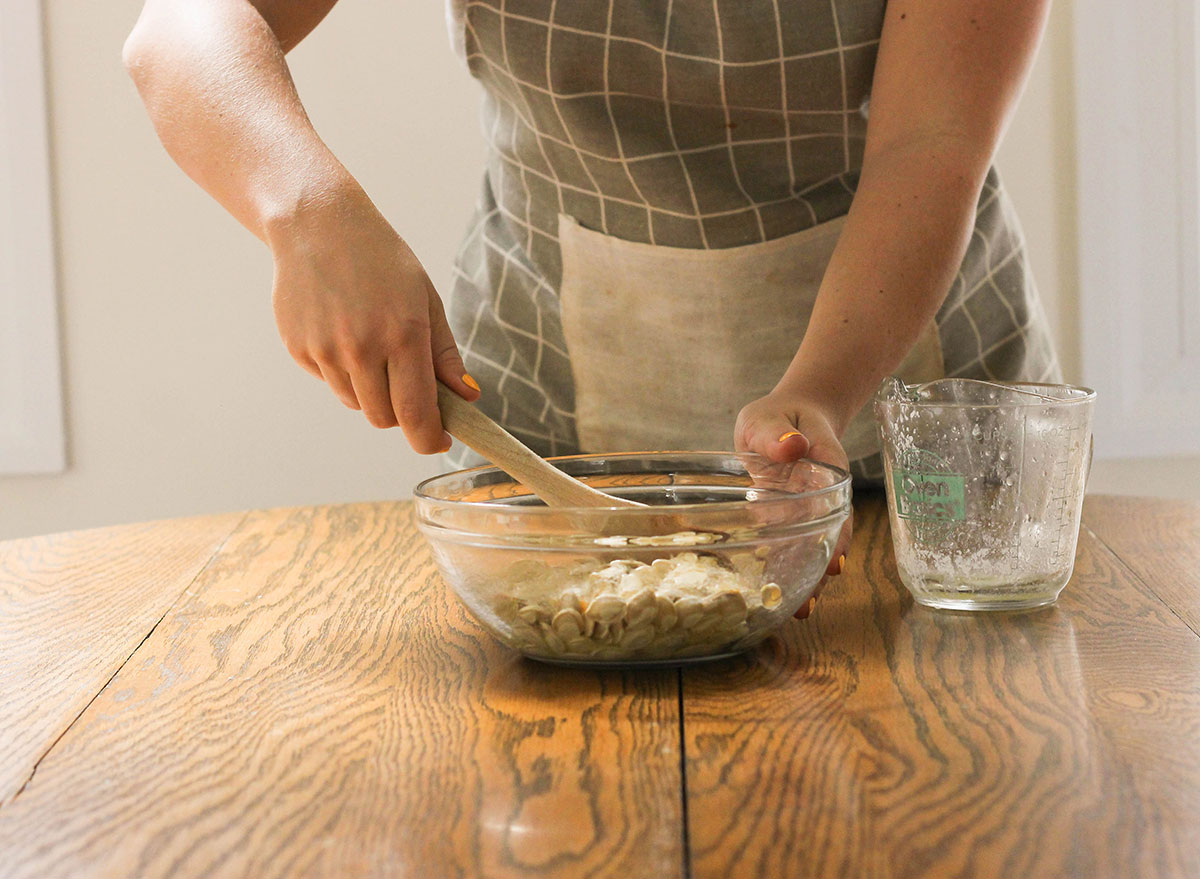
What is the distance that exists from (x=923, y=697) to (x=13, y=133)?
185cm

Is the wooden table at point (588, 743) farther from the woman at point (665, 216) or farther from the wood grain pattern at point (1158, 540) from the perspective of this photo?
the woman at point (665, 216)

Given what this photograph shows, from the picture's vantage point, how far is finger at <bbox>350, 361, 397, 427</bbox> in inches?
25.4

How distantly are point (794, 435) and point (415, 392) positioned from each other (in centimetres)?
22

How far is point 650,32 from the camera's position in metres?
0.94

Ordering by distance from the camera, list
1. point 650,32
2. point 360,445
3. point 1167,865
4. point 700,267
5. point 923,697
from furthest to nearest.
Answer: point 360,445
point 700,267
point 650,32
point 923,697
point 1167,865

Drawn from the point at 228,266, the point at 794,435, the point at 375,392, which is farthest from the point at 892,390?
the point at 228,266

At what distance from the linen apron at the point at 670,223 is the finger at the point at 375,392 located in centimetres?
43

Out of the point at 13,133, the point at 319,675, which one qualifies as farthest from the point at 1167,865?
the point at 13,133

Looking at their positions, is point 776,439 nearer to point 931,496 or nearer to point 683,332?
point 931,496

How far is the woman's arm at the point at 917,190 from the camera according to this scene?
767 mm

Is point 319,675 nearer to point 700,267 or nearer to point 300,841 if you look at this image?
point 300,841

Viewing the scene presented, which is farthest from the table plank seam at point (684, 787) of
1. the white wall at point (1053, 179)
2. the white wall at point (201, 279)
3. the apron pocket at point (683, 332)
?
the white wall at point (1053, 179)

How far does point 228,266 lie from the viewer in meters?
1.90

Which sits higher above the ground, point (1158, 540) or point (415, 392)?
point (415, 392)
